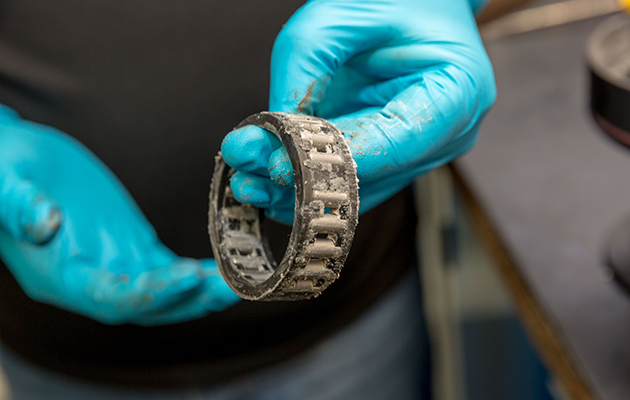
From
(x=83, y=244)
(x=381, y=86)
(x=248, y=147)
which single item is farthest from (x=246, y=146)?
(x=83, y=244)

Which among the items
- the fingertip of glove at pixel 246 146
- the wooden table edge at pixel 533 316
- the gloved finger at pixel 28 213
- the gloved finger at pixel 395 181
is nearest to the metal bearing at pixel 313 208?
the fingertip of glove at pixel 246 146

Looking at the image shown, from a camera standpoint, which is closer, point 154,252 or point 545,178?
point 154,252

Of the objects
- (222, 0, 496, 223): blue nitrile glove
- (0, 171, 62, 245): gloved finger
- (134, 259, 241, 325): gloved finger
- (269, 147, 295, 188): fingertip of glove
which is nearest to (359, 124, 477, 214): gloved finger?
(222, 0, 496, 223): blue nitrile glove

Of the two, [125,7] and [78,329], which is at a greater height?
[125,7]

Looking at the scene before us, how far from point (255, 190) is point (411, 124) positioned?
18 centimetres

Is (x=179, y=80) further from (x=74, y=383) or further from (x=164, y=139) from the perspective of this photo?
(x=74, y=383)

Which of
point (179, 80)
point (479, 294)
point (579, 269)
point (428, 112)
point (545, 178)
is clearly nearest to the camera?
point (428, 112)

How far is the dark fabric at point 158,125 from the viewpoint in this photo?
0.65 meters

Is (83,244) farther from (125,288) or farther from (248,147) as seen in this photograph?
(248,147)

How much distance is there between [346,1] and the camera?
0.59 meters

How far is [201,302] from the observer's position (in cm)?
71

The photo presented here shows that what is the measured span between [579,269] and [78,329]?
0.76 metres

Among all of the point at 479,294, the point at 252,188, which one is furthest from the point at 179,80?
the point at 479,294

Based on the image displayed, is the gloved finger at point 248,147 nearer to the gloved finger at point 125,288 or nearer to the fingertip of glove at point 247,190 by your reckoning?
the fingertip of glove at point 247,190
